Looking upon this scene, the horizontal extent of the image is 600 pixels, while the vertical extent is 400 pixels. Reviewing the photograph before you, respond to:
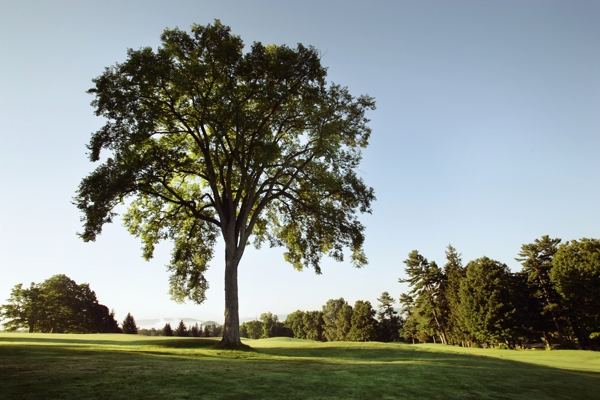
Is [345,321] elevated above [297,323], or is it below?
above

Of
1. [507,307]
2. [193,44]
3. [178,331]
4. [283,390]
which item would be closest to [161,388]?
[283,390]

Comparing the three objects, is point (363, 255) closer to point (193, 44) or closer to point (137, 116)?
point (137, 116)

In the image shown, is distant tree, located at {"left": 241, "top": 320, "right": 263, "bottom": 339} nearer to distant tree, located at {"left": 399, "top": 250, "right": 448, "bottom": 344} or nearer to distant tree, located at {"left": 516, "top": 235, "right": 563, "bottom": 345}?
distant tree, located at {"left": 399, "top": 250, "right": 448, "bottom": 344}

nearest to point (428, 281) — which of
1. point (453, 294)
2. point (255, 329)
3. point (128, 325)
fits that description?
point (453, 294)

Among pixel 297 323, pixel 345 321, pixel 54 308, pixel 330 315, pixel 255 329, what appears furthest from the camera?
pixel 255 329

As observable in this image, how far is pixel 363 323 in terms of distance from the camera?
294ft

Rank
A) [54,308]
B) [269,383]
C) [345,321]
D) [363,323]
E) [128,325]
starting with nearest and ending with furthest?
1. [269,383]
2. [54,308]
3. [128,325]
4. [363,323]
5. [345,321]

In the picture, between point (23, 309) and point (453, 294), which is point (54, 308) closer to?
point (23, 309)

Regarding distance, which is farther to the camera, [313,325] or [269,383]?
[313,325]

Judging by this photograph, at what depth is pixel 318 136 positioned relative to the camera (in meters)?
20.8

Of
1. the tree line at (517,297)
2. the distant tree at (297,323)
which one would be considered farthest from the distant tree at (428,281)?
the distant tree at (297,323)

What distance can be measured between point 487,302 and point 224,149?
4856cm

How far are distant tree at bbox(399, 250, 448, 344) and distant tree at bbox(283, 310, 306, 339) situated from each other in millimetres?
73639

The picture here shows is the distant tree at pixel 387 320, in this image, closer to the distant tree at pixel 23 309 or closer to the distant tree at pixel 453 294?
the distant tree at pixel 453 294
